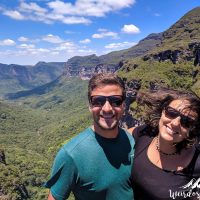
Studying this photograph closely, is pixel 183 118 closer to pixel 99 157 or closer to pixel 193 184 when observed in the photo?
pixel 193 184

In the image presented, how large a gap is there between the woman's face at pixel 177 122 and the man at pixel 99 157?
2.38 ft

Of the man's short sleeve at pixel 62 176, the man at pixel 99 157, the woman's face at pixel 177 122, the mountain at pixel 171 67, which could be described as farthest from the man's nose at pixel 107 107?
the mountain at pixel 171 67

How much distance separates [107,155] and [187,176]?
1.46 metres

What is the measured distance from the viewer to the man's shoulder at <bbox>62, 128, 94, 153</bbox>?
18.6 ft

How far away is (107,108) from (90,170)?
3.31ft

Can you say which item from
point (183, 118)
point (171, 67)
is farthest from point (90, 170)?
point (171, 67)

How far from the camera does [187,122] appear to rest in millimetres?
6488

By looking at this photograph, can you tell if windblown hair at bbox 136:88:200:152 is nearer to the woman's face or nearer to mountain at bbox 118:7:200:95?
the woman's face

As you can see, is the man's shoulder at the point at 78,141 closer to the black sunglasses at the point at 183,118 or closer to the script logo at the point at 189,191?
the black sunglasses at the point at 183,118

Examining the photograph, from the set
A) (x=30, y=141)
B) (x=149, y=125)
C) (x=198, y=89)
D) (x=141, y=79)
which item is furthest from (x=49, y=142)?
(x=149, y=125)

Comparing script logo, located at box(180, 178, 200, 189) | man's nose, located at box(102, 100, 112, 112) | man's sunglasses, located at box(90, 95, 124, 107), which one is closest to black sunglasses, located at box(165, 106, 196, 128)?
A: script logo, located at box(180, 178, 200, 189)

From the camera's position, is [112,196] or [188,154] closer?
[112,196]

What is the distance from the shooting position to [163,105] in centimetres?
693

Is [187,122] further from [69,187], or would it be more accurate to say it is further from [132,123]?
[132,123]
